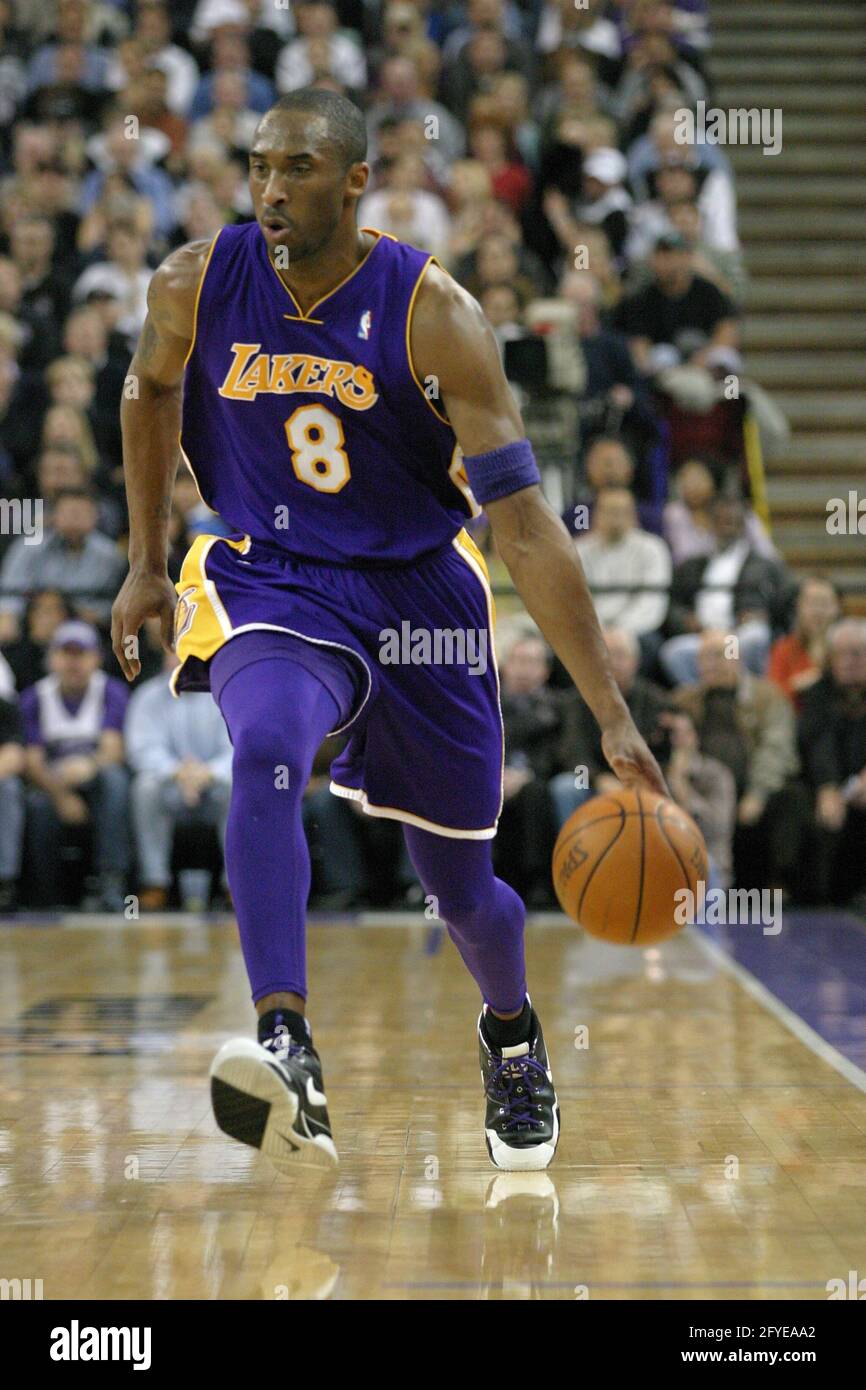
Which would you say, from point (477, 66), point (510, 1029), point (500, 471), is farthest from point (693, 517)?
point (500, 471)

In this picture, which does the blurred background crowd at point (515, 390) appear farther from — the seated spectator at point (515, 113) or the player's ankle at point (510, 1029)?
the player's ankle at point (510, 1029)

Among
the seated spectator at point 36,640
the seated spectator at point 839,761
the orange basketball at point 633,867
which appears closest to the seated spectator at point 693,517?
the seated spectator at point 839,761

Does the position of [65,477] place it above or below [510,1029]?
above

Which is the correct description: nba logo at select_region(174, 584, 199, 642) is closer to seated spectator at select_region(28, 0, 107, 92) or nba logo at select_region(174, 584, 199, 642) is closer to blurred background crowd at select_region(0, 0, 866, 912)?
blurred background crowd at select_region(0, 0, 866, 912)

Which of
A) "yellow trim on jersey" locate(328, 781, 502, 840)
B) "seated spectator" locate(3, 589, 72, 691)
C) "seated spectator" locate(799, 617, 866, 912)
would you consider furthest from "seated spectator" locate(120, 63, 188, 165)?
"yellow trim on jersey" locate(328, 781, 502, 840)

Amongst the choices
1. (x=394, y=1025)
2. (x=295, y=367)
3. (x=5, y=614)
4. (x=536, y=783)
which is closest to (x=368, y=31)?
(x=5, y=614)

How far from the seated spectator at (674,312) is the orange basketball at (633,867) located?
774 cm

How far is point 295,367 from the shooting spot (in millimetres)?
3928

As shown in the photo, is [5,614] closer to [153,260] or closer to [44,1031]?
[153,260]

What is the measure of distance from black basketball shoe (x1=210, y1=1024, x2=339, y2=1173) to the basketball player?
29cm

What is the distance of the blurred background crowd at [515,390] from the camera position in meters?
9.39

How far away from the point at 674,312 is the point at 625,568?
7.74ft

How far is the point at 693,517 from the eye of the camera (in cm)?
1063

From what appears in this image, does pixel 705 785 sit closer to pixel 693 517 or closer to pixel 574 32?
pixel 693 517
